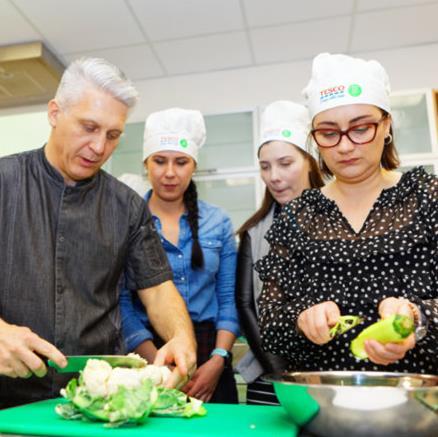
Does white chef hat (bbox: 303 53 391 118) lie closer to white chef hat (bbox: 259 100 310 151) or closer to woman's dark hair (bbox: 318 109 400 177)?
woman's dark hair (bbox: 318 109 400 177)

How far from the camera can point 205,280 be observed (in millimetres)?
1712

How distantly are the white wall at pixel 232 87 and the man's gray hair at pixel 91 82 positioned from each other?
2021 mm

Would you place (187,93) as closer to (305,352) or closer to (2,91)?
(2,91)

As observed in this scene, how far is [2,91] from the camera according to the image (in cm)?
337

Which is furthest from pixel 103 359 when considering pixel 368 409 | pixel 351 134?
pixel 351 134

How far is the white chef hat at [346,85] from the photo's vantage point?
105cm

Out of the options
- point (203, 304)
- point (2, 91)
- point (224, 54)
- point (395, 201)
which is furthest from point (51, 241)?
point (2, 91)

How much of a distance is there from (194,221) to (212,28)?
155cm

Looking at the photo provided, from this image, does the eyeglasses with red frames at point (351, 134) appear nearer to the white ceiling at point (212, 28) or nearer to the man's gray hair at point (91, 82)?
the man's gray hair at point (91, 82)

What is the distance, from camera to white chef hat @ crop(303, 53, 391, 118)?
3.46 ft

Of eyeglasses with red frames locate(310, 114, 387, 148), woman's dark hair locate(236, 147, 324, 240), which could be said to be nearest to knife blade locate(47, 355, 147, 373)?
eyeglasses with red frames locate(310, 114, 387, 148)

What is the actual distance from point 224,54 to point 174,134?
157 centimetres

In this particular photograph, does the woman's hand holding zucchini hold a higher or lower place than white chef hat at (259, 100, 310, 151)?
lower

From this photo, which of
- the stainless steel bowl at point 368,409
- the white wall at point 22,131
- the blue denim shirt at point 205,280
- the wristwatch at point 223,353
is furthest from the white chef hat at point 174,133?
the white wall at point 22,131
